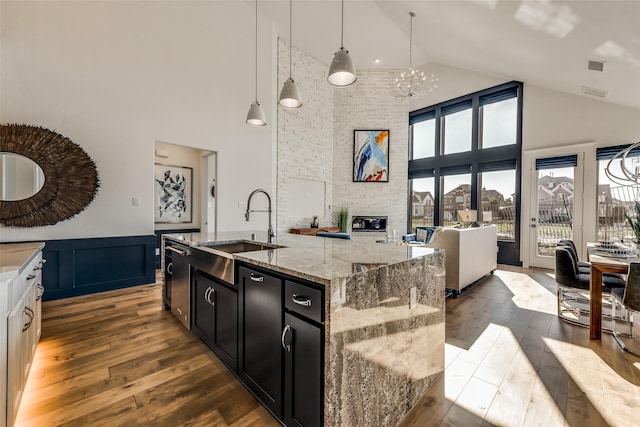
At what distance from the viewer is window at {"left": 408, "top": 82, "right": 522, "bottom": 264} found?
5.80 meters

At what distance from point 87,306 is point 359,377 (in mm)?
3487

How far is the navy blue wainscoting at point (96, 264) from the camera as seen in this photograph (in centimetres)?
327

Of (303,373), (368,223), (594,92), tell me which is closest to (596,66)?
(594,92)

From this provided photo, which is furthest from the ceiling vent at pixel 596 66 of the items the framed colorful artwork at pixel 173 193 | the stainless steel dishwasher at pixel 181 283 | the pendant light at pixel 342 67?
the framed colorful artwork at pixel 173 193

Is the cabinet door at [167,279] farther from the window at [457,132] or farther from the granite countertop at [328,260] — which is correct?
the window at [457,132]

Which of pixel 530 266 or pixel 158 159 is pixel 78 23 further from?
pixel 530 266

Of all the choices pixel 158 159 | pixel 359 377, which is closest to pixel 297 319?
pixel 359 377

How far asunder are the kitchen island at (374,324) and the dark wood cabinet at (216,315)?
0.40 metres

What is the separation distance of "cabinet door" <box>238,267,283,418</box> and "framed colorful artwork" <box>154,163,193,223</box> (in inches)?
191

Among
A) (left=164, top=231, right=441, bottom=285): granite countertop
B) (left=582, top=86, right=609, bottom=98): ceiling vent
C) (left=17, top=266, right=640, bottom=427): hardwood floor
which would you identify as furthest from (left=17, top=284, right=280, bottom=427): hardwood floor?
(left=582, top=86, right=609, bottom=98): ceiling vent

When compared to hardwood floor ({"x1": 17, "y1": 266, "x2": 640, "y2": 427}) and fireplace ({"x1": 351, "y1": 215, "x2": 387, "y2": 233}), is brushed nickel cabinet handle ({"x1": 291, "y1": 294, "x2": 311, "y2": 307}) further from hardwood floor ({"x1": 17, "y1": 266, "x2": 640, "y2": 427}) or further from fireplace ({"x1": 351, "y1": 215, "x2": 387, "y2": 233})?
fireplace ({"x1": 351, "y1": 215, "x2": 387, "y2": 233})

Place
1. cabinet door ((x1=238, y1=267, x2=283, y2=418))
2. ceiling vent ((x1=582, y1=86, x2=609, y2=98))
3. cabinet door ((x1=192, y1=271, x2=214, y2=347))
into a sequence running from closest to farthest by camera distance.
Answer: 1. cabinet door ((x1=238, y1=267, x2=283, y2=418))
2. cabinet door ((x1=192, y1=271, x2=214, y2=347))
3. ceiling vent ((x1=582, y1=86, x2=609, y2=98))

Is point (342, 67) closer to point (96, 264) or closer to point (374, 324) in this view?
point (374, 324)

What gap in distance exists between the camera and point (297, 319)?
1231mm
